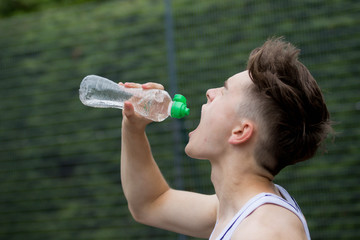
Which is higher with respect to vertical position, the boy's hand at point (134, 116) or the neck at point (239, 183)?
the boy's hand at point (134, 116)

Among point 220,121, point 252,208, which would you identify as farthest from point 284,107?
point 252,208

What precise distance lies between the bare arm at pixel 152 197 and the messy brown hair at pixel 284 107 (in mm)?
431

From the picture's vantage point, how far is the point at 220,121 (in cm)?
199

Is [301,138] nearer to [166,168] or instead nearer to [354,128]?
[354,128]

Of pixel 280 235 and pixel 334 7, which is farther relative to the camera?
pixel 334 7

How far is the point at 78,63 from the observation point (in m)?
6.12

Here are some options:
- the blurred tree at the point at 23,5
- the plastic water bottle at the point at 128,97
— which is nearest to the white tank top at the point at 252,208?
the plastic water bottle at the point at 128,97

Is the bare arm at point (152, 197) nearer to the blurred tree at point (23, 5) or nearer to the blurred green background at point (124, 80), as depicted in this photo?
the blurred green background at point (124, 80)

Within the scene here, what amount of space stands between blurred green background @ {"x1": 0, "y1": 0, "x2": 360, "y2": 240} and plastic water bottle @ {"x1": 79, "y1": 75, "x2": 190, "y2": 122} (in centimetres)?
242

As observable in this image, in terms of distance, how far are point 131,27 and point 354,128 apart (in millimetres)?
2616

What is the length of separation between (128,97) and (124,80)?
130 inches

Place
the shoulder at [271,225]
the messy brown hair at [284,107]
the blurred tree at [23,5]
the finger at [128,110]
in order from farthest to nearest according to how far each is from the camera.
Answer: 1. the blurred tree at [23,5]
2. the finger at [128,110]
3. the messy brown hair at [284,107]
4. the shoulder at [271,225]

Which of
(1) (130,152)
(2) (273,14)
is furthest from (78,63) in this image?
(1) (130,152)

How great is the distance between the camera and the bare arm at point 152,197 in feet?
7.35
